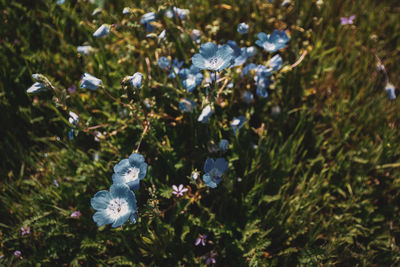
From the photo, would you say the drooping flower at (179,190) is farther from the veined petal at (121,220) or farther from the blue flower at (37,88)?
the blue flower at (37,88)

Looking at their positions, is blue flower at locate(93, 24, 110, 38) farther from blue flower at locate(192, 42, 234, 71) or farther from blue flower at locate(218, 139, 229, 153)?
blue flower at locate(218, 139, 229, 153)

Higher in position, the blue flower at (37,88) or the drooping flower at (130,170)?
the blue flower at (37,88)

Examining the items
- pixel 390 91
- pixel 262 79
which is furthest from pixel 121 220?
pixel 390 91

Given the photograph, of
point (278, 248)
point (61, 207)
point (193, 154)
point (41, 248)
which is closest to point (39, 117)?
point (61, 207)

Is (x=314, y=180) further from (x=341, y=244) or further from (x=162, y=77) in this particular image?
(x=162, y=77)

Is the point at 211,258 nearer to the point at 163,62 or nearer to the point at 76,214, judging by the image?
the point at 76,214

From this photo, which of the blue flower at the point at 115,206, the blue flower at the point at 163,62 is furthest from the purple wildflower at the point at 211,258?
the blue flower at the point at 163,62
